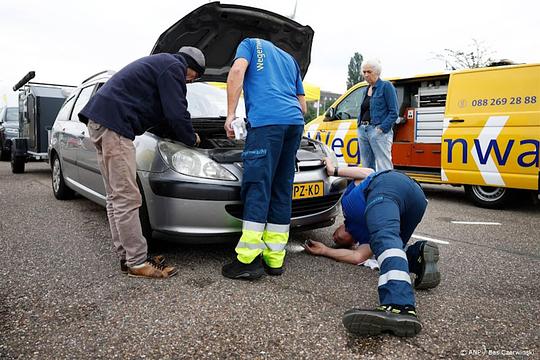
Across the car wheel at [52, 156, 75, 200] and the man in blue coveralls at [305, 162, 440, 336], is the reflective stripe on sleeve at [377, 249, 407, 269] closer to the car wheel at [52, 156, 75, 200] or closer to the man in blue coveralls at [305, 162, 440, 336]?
the man in blue coveralls at [305, 162, 440, 336]

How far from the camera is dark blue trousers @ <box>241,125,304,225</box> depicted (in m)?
2.54

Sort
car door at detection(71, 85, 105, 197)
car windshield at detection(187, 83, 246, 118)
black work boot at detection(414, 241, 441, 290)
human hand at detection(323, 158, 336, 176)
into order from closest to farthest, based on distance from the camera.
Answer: black work boot at detection(414, 241, 441, 290), human hand at detection(323, 158, 336, 176), car door at detection(71, 85, 105, 197), car windshield at detection(187, 83, 246, 118)

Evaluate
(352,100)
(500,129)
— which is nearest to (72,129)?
(352,100)

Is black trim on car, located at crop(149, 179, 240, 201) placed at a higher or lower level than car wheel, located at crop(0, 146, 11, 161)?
higher

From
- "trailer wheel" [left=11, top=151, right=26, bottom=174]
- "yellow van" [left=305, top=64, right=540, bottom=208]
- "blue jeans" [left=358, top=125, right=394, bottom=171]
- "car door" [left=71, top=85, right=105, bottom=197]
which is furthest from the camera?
"trailer wheel" [left=11, top=151, right=26, bottom=174]

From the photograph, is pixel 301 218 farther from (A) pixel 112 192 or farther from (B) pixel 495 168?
(B) pixel 495 168

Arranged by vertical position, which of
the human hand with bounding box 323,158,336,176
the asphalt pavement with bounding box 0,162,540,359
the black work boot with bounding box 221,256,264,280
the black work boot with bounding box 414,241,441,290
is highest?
the human hand with bounding box 323,158,336,176

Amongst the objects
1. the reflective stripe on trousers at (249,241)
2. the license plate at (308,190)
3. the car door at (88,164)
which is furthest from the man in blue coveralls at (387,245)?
the car door at (88,164)

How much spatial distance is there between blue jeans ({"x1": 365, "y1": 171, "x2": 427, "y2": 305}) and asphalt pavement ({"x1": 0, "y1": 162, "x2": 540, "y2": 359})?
225 mm

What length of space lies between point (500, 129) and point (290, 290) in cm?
390

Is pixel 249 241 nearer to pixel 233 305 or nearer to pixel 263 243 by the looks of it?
pixel 263 243

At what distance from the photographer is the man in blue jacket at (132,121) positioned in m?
2.49

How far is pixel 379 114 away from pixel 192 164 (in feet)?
10.0

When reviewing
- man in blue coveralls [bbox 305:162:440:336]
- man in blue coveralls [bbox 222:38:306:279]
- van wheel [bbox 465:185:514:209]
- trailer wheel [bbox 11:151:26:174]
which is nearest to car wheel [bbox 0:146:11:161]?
trailer wheel [bbox 11:151:26:174]
